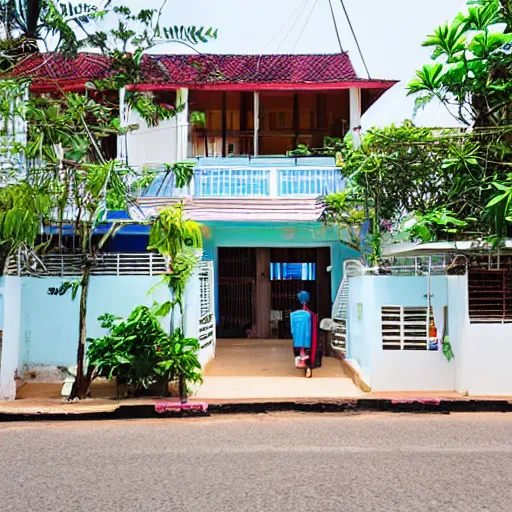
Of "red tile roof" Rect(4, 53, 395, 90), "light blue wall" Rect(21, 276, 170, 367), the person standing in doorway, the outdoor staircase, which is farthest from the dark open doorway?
"light blue wall" Rect(21, 276, 170, 367)

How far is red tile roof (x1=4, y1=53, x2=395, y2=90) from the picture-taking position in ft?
52.9

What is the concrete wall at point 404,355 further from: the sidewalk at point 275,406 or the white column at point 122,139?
the white column at point 122,139

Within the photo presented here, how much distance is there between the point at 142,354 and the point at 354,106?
8.62 m

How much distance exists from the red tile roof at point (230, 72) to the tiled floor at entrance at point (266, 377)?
18.5 ft

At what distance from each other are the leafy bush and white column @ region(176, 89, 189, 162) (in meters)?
6.28

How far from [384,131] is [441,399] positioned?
449cm

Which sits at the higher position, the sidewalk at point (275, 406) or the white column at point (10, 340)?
the white column at point (10, 340)

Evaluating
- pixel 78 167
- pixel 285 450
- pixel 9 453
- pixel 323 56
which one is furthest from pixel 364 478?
pixel 323 56

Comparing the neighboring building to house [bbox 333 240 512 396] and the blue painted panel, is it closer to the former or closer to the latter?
the blue painted panel

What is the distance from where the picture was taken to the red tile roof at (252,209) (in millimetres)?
14719

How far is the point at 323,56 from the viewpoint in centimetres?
1927

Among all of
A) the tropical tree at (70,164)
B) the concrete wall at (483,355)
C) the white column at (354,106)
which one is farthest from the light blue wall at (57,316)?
the white column at (354,106)

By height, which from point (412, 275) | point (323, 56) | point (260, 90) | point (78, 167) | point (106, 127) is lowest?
point (412, 275)

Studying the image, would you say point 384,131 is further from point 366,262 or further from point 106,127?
point 106,127
